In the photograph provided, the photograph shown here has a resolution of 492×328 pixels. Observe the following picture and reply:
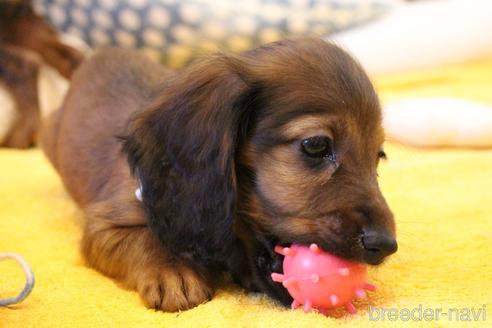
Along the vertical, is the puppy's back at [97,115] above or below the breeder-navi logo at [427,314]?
below

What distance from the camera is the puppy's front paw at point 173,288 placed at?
156 cm

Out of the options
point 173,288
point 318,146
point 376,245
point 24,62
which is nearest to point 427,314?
point 376,245

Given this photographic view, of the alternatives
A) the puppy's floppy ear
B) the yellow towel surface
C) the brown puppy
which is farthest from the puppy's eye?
the brown puppy

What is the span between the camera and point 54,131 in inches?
106

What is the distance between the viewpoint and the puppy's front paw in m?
1.56

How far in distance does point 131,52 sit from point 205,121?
4.12ft

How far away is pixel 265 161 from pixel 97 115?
37.4 inches

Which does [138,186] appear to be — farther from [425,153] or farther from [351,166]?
[425,153]

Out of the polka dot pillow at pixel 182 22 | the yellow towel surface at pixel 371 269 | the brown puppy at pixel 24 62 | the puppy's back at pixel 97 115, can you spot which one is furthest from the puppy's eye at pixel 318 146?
the polka dot pillow at pixel 182 22

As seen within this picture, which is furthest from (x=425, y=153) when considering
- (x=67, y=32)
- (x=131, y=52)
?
(x=67, y=32)

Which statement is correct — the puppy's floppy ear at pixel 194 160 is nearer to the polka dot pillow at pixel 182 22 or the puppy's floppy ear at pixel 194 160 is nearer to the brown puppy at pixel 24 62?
the brown puppy at pixel 24 62

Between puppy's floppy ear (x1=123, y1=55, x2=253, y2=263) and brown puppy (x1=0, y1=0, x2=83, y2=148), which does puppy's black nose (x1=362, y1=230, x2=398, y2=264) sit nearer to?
puppy's floppy ear (x1=123, y1=55, x2=253, y2=263)

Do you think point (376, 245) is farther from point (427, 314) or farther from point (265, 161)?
point (265, 161)

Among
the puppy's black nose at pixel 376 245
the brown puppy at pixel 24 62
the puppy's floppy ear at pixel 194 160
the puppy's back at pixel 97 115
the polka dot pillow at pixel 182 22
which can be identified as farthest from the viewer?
the polka dot pillow at pixel 182 22
